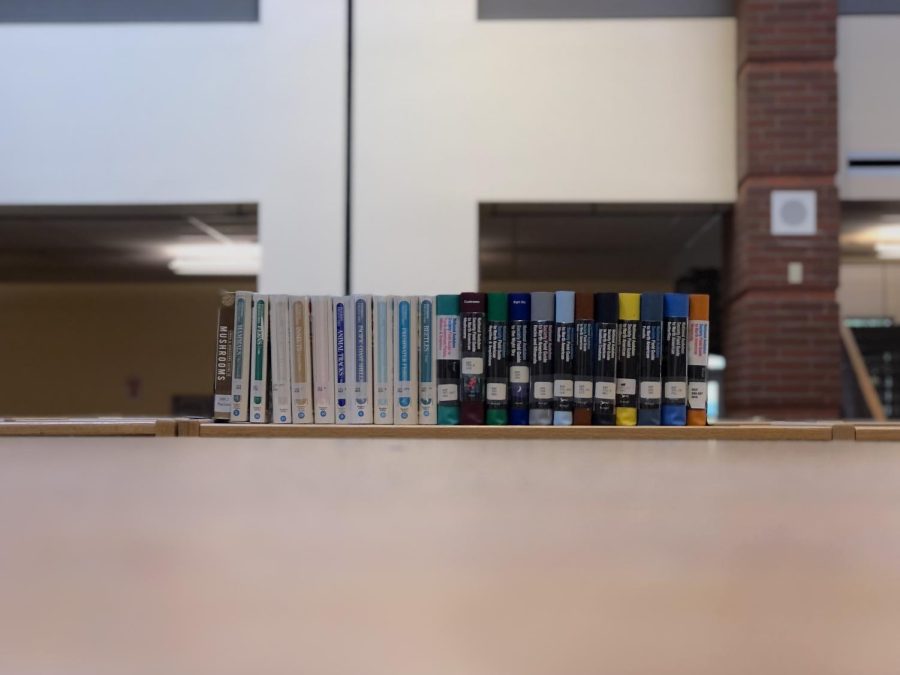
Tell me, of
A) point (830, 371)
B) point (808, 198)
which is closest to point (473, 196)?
point (808, 198)

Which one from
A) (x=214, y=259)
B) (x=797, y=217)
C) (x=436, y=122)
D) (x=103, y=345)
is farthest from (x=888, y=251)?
(x=103, y=345)

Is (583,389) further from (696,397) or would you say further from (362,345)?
(362,345)

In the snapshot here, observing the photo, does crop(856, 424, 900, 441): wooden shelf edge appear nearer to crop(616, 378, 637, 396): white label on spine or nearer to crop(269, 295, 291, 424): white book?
crop(616, 378, 637, 396): white label on spine

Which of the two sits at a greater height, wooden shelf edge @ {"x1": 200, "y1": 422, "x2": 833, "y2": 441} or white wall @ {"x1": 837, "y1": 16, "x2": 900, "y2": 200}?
white wall @ {"x1": 837, "y1": 16, "x2": 900, "y2": 200}

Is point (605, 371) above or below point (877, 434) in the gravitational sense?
above

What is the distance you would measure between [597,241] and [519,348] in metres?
5.75

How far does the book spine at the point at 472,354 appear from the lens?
187 centimetres

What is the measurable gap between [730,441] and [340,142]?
404cm

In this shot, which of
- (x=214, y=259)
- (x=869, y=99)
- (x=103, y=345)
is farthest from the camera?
(x=103, y=345)

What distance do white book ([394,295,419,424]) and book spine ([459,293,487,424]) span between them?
0.10m

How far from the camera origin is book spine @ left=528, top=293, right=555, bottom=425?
1.86 meters

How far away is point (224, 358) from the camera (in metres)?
1.91

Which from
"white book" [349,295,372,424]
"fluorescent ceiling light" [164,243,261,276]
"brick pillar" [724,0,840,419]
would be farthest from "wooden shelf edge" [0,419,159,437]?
"fluorescent ceiling light" [164,243,261,276]

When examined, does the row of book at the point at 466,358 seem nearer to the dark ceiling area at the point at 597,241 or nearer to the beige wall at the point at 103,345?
the dark ceiling area at the point at 597,241
